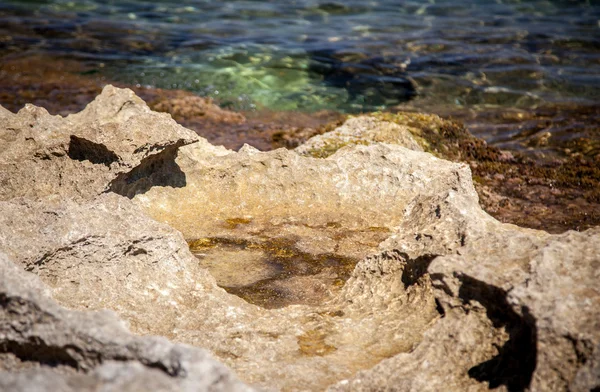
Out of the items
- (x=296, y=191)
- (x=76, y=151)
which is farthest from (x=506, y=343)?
(x=76, y=151)

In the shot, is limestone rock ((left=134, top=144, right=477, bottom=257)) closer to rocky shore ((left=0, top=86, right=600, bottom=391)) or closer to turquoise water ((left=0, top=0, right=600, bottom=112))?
Result: rocky shore ((left=0, top=86, right=600, bottom=391))

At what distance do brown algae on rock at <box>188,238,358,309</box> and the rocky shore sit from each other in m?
0.02

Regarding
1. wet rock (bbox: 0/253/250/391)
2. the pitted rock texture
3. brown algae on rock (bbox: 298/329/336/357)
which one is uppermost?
wet rock (bbox: 0/253/250/391)

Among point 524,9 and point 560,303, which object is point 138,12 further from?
point 560,303

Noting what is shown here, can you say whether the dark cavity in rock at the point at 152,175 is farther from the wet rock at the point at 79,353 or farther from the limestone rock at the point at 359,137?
the wet rock at the point at 79,353

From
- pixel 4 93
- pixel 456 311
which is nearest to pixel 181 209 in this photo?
pixel 456 311

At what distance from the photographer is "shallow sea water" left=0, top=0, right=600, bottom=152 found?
15.6m

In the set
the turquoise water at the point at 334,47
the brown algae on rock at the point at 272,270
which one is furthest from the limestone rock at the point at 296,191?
the turquoise water at the point at 334,47

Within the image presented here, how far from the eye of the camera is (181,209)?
6.58m

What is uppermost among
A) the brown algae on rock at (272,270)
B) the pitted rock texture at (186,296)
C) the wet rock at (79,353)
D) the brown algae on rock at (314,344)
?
the wet rock at (79,353)

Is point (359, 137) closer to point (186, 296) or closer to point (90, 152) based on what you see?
point (90, 152)

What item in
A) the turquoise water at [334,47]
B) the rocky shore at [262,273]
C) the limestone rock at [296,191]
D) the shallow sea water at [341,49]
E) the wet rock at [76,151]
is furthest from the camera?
the turquoise water at [334,47]

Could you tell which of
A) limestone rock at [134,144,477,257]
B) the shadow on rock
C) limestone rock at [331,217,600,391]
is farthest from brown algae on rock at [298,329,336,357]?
limestone rock at [134,144,477,257]

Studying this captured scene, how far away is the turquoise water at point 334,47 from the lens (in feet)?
51.8
